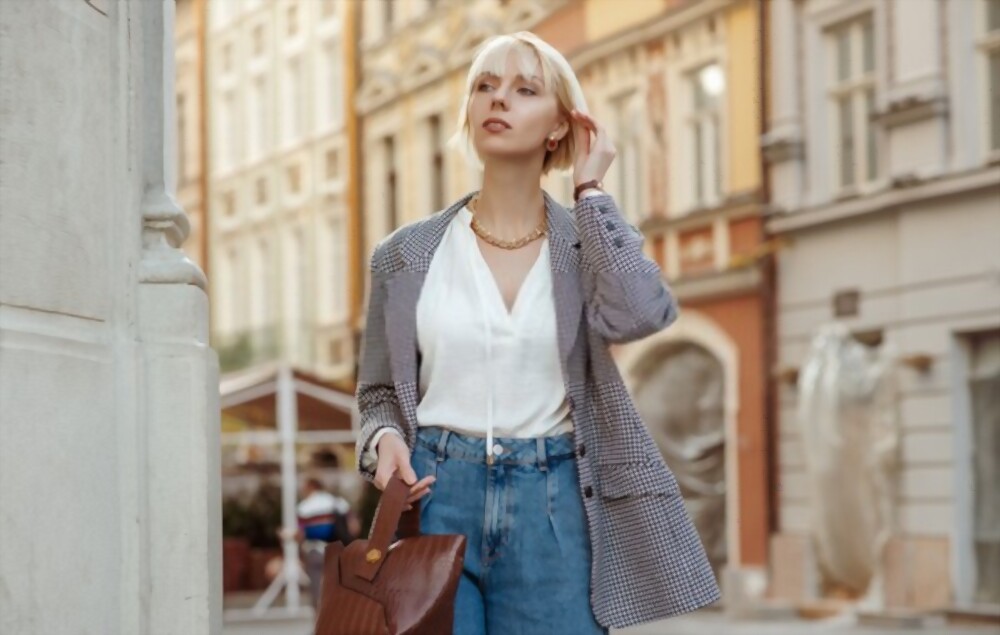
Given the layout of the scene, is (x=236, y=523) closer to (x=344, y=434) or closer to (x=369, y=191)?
(x=344, y=434)

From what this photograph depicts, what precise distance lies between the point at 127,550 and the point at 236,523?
74.2 ft

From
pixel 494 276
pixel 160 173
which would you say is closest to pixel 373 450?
pixel 494 276

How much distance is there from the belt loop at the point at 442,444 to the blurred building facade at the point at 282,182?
26.7 metres

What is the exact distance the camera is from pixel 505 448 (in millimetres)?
3656

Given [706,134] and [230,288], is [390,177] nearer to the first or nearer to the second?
[230,288]

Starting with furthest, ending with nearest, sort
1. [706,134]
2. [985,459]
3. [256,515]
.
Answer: [256,515], [706,134], [985,459]

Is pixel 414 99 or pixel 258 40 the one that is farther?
pixel 258 40

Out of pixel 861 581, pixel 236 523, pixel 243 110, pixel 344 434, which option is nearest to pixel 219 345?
pixel 243 110

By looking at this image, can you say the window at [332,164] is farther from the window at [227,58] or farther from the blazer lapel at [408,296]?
the blazer lapel at [408,296]

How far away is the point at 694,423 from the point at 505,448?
18028 millimetres

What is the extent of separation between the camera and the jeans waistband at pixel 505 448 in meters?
3.65

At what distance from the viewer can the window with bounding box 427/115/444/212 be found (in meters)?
28.4

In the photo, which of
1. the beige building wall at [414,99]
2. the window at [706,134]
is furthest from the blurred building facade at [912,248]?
the beige building wall at [414,99]

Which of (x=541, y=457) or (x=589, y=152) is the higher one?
(x=589, y=152)
